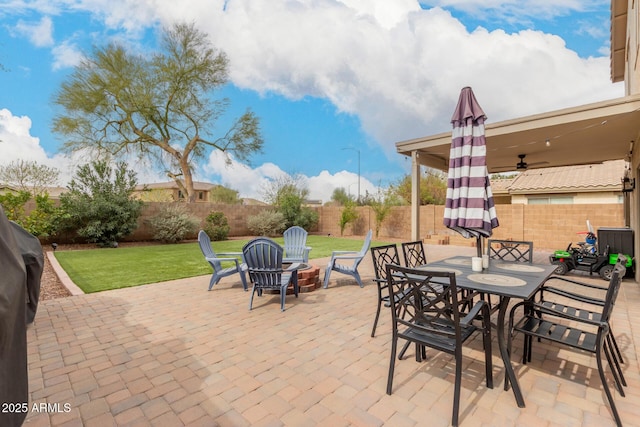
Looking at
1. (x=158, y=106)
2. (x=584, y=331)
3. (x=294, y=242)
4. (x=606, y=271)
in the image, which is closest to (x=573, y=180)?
(x=606, y=271)

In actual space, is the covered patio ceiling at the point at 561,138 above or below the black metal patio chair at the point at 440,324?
above

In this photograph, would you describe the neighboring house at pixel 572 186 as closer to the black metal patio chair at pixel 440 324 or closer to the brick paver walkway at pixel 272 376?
the brick paver walkway at pixel 272 376

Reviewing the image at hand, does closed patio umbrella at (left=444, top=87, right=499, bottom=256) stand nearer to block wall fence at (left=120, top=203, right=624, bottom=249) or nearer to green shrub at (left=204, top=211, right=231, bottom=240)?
block wall fence at (left=120, top=203, right=624, bottom=249)

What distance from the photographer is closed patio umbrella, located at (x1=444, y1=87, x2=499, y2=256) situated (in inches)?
143

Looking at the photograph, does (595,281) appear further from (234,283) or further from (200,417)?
(200,417)

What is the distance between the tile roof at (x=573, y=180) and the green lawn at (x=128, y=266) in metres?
11.7

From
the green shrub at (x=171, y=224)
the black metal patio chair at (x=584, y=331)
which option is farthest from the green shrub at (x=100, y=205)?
the black metal patio chair at (x=584, y=331)

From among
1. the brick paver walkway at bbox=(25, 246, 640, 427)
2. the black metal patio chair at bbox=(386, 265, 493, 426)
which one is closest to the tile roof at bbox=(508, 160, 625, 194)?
the brick paver walkway at bbox=(25, 246, 640, 427)

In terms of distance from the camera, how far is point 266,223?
55.5 feet

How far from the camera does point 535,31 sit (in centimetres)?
984

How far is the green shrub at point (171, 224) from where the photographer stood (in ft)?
43.1

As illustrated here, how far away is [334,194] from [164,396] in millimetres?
40279

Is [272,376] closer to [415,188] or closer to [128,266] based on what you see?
[415,188]

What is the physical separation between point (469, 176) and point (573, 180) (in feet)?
52.5
